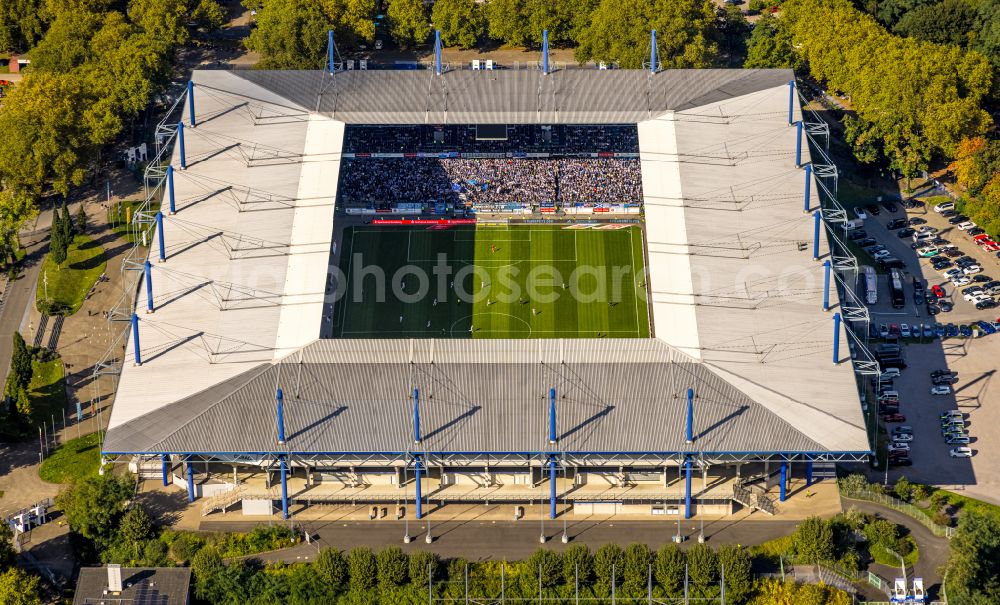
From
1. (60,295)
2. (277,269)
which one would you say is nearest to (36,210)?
(60,295)

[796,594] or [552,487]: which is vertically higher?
[552,487]

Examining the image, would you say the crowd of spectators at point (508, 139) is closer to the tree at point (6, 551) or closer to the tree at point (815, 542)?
the tree at point (815, 542)

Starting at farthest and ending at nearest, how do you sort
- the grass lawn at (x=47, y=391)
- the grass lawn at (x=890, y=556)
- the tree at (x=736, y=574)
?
the grass lawn at (x=47, y=391)
the grass lawn at (x=890, y=556)
the tree at (x=736, y=574)

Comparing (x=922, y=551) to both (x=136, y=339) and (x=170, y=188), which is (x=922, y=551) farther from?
(x=170, y=188)

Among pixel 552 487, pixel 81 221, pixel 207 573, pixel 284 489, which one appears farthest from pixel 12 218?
pixel 552 487

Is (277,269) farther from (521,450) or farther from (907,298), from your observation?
(907,298)

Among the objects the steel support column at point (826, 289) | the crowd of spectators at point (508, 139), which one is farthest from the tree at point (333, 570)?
the crowd of spectators at point (508, 139)
